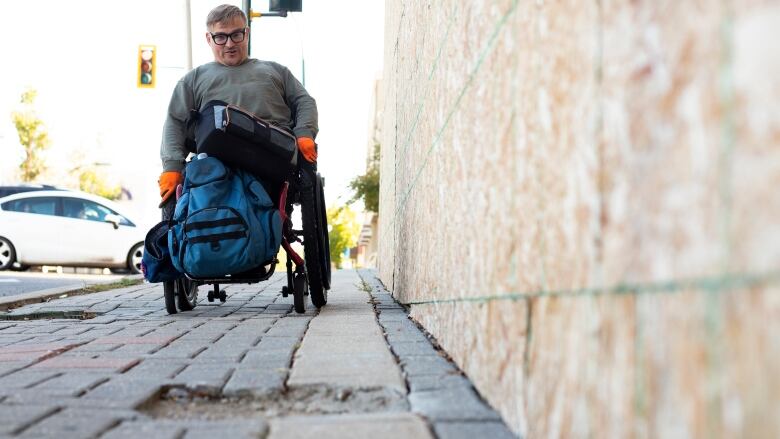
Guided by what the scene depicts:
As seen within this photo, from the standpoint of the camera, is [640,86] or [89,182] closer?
[640,86]

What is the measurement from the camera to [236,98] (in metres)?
5.27

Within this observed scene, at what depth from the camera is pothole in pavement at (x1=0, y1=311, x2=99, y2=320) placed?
546 cm

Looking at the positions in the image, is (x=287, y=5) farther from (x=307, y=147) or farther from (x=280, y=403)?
(x=280, y=403)

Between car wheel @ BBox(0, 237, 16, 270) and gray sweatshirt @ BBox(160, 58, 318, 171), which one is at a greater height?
gray sweatshirt @ BBox(160, 58, 318, 171)

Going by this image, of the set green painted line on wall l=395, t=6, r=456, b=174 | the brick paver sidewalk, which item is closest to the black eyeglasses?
green painted line on wall l=395, t=6, r=456, b=174

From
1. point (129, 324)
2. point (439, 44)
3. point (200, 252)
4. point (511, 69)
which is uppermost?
point (439, 44)

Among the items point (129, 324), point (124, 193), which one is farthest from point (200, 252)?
point (124, 193)

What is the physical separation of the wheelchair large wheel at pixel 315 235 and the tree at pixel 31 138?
30723 millimetres

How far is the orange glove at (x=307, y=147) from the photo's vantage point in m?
5.10

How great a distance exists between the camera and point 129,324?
4.74m

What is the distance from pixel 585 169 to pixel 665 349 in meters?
0.42

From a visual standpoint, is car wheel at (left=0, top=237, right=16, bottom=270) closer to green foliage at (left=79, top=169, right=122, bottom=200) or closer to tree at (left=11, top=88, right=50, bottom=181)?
tree at (left=11, top=88, right=50, bottom=181)

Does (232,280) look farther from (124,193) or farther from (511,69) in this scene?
(124,193)

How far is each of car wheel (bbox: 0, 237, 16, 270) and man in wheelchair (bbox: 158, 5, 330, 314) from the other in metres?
11.6
